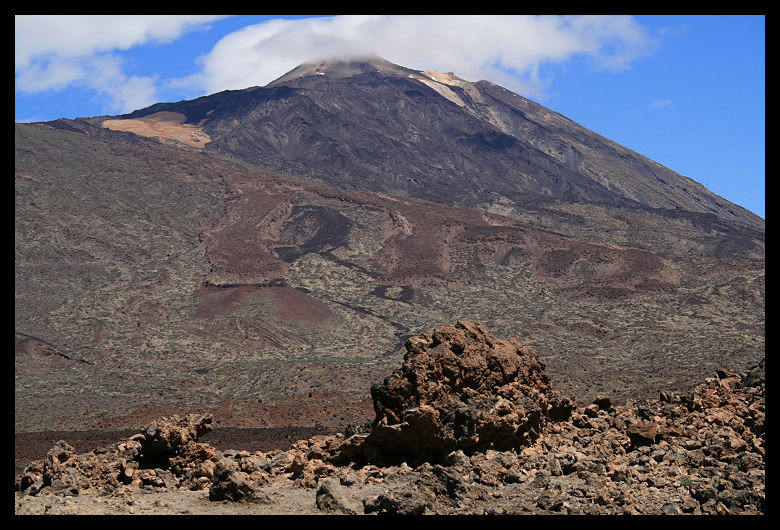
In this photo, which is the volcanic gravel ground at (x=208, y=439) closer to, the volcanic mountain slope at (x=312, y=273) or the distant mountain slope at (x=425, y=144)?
the volcanic mountain slope at (x=312, y=273)

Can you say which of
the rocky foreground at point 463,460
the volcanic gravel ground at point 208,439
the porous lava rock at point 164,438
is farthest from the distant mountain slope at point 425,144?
the porous lava rock at point 164,438

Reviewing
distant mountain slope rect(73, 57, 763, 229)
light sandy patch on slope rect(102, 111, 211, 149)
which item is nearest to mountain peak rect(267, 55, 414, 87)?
distant mountain slope rect(73, 57, 763, 229)

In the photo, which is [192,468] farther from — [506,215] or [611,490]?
[506,215]

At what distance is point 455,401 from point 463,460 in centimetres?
151

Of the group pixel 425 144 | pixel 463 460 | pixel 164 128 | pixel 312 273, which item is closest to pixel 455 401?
pixel 463 460

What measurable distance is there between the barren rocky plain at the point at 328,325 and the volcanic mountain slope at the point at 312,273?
0.29 meters

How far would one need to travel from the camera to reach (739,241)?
8456 cm

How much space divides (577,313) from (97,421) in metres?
36.8

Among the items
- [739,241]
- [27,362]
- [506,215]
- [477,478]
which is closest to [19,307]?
[27,362]

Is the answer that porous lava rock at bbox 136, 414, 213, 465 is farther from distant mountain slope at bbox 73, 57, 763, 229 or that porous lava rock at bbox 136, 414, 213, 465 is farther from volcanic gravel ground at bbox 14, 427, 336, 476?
distant mountain slope at bbox 73, 57, 763, 229

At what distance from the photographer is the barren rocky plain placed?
12500mm

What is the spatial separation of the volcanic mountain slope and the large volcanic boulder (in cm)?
1479

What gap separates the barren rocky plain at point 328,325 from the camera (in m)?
12.5

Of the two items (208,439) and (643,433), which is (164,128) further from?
(643,433)
